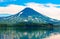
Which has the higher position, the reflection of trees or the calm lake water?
the reflection of trees

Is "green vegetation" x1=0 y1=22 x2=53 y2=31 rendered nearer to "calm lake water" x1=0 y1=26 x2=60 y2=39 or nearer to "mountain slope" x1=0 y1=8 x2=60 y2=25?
"calm lake water" x1=0 y1=26 x2=60 y2=39

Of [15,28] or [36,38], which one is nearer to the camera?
[36,38]

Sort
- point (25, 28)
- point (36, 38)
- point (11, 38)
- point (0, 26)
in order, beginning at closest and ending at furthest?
1. point (11, 38)
2. point (36, 38)
3. point (0, 26)
4. point (25, 28)

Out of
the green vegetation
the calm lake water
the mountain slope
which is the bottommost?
the calm lake water

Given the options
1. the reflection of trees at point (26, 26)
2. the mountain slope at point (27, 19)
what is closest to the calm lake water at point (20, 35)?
the reflection of trees at point (26, 26)

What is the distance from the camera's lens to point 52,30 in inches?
344

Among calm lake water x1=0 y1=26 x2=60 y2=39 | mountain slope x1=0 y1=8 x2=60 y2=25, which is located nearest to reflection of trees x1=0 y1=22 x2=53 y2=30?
calm lake water x1=0 y1=26 x2=60 y2=39

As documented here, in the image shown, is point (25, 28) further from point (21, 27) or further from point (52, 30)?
point (52, 30)

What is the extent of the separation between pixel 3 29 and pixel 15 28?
2.76ft

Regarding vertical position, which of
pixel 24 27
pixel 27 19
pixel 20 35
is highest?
pixel 27 19

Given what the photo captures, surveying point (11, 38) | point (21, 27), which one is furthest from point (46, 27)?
point (11, 38)

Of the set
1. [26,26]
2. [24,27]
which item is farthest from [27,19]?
[26,26]

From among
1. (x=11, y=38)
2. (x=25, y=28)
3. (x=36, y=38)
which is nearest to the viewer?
(x=11, y=38)

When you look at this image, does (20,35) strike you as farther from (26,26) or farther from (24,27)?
(24,27)
